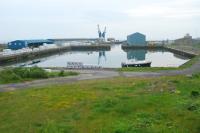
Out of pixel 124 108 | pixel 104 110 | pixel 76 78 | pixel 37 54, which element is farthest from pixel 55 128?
pixel 37 54

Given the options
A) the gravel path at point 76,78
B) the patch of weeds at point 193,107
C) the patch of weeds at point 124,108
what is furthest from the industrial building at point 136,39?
the patch of weeds at point 193,107

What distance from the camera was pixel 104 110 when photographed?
17.4 m

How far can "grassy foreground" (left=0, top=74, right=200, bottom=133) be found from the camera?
14.3m

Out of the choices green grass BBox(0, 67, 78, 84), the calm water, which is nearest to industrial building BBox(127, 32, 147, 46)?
the calm water

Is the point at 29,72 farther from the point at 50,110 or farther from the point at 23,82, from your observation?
the point at 50,110

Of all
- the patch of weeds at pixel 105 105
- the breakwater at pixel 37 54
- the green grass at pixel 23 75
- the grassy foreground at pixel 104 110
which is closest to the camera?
the grassy foreground at pixel 104 110

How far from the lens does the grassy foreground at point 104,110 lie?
14.3m

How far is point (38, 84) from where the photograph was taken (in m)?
28.9

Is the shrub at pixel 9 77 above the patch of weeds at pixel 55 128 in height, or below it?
below

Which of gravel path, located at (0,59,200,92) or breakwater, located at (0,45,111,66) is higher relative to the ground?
gravel path, located at (0,59,200,92)

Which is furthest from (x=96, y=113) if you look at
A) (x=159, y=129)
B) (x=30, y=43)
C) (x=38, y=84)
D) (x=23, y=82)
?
(x=30, y=43)

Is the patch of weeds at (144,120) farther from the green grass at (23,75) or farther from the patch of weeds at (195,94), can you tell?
the green grass at (23,75)

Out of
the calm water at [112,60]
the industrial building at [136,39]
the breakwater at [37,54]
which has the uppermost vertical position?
the industrial building at [136,39]

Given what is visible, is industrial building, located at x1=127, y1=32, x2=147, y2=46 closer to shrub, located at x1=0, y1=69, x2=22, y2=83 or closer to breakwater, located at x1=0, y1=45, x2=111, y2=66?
breakwater, located at x1=0, y1=45, x2=111, y2=66
